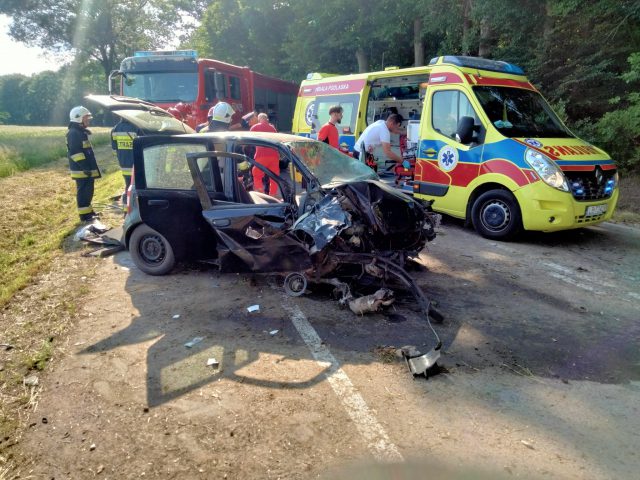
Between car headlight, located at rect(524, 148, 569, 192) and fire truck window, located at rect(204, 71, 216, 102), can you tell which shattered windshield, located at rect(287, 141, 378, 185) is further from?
fire truck window, located at rect(204, 71, 216, 102)

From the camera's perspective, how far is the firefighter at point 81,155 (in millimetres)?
7477

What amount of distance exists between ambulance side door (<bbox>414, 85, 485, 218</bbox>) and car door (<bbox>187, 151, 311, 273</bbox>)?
342 cm

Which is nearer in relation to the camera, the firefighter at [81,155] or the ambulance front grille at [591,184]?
the ambulance front grille at [591,184]

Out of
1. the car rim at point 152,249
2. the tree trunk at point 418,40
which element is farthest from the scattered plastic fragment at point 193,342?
the tree trunk at point 418,40

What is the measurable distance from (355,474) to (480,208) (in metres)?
5.28

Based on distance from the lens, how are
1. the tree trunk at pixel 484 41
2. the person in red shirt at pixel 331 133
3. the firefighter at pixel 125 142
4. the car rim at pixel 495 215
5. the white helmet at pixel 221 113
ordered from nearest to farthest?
1. the car rim at pixel 495 215
2. the white helmet at pixel 221 113
3. the person in red shirt at pixel 331 133
4. the firefighter at pixel 125 142
5. the tree trunk at pixel 484 41

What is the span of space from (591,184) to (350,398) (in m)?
5.08

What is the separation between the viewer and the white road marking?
2562 mm

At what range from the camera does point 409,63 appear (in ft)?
65.4

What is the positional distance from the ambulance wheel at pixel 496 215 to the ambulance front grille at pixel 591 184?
74 cm

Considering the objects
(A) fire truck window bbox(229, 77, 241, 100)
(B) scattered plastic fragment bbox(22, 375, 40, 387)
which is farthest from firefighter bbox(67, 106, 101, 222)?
(A) fire truck window bbox(229, 77, 241, 100)

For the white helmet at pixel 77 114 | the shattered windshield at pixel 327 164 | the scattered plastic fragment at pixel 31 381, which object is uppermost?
the white helmet at pixel 77 114

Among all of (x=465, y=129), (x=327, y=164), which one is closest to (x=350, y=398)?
(x=327, y=164)

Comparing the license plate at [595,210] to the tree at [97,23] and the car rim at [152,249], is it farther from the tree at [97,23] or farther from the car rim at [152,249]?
the tree at [97,23]
